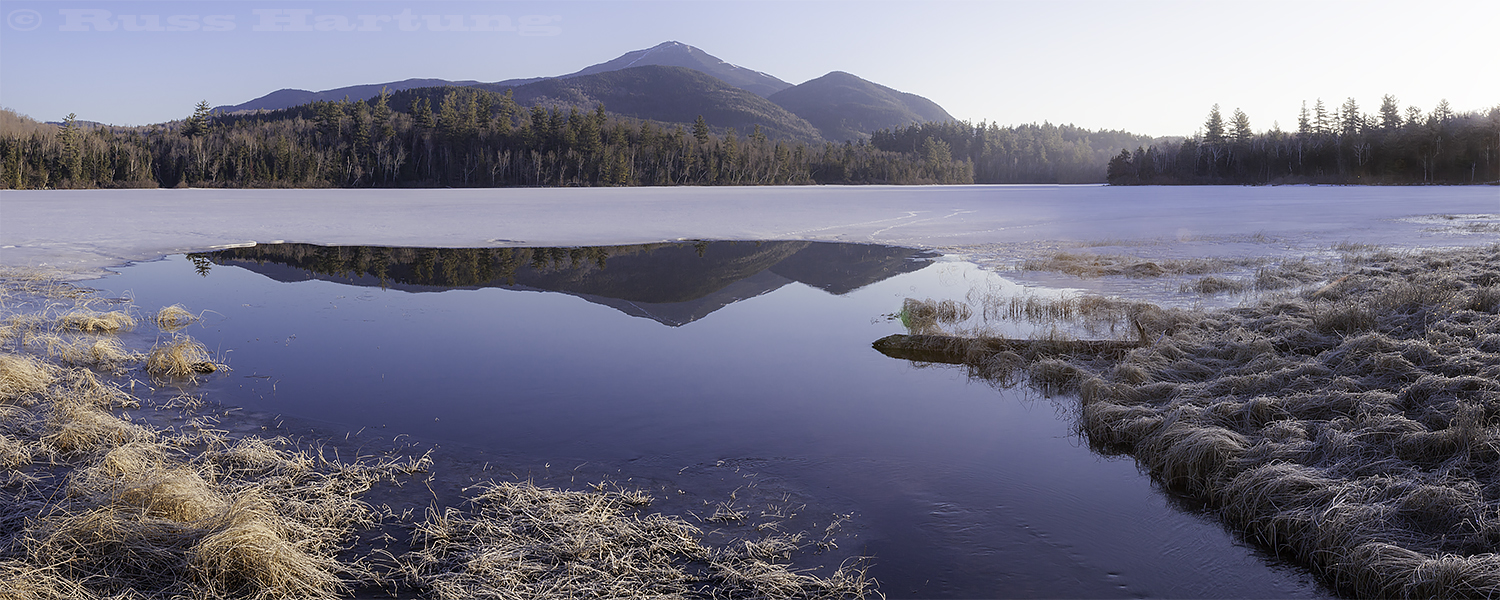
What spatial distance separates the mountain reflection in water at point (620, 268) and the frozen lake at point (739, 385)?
0.43ft

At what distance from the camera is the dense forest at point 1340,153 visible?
7438 cm

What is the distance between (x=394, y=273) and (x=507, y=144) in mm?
88046

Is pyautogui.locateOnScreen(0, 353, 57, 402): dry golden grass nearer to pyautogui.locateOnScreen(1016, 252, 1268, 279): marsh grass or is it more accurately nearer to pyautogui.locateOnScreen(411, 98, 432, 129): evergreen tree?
pyautogui.locateOnScreen(1016, 252, 1268, 279): marsh grass

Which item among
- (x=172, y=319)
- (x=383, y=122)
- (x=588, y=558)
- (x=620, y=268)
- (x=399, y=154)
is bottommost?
(x=588, y=558)

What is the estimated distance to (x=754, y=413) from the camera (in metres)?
7.51

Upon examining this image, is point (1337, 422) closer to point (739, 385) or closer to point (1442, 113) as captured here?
point (739, 385)

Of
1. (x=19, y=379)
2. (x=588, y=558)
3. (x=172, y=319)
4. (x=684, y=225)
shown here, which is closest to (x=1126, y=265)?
(x=588, y=558)

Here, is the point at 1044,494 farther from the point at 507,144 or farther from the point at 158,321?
the point at 507,144

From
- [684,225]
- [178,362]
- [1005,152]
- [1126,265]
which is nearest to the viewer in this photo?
[178,362]

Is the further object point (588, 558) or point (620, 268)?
point (620, 268)

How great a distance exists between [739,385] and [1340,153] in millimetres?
97495

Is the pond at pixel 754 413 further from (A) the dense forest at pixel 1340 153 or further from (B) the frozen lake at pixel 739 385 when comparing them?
(A) the dense forest at pixel 1340 153

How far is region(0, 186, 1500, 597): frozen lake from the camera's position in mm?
5012

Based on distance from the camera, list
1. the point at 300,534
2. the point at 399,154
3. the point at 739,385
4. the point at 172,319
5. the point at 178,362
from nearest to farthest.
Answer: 1. the point at 300,534
2. the point at 178,362
3. the point at 739,385
4. the point at 172,319
5. the point at 399,154
